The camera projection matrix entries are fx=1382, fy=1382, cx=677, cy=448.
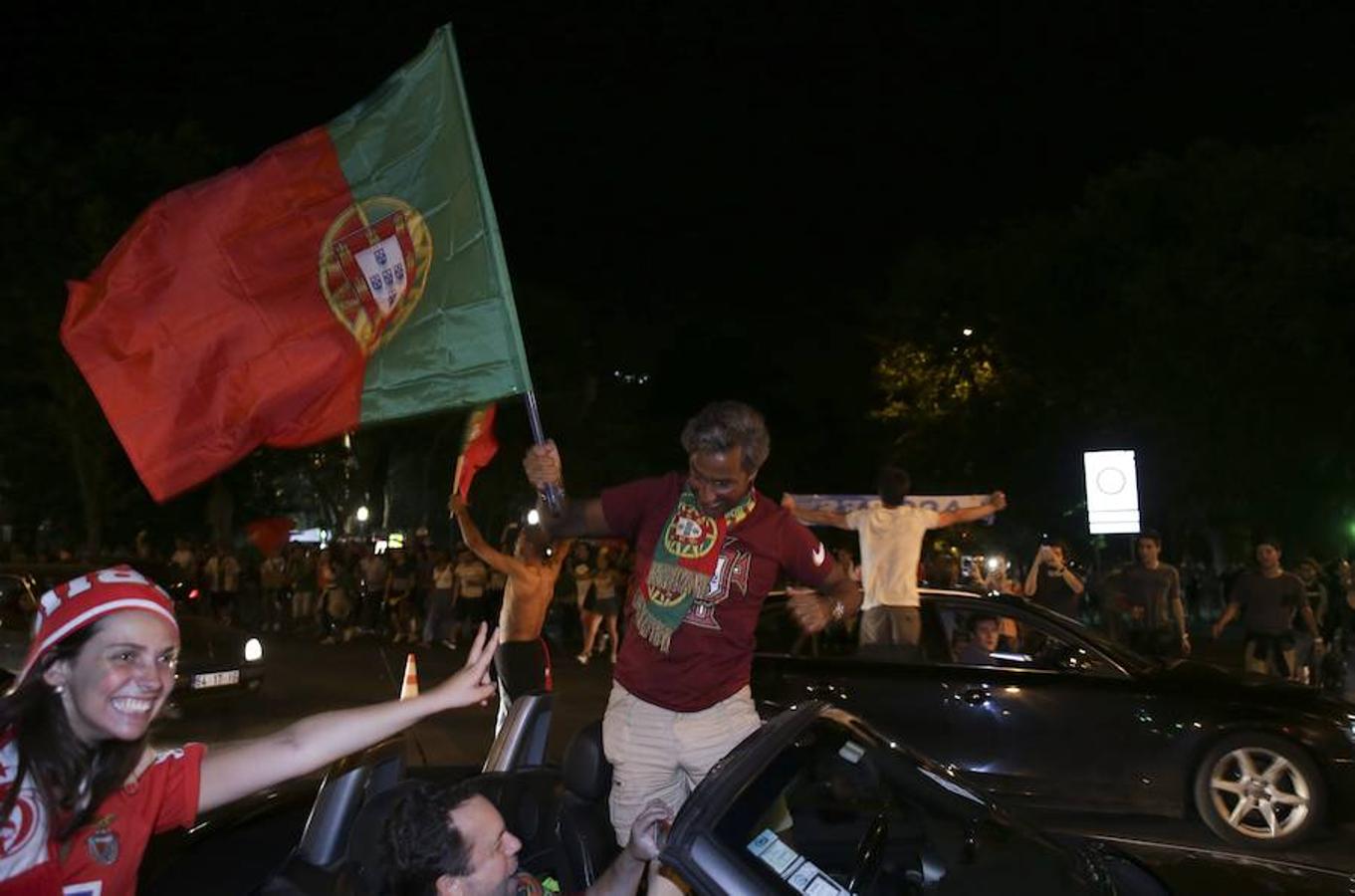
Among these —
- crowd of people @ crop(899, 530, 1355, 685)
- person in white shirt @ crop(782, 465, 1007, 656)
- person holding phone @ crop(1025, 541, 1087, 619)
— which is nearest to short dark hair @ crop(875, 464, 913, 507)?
person in white shirt @ crop(782, 465, 1007, 656)

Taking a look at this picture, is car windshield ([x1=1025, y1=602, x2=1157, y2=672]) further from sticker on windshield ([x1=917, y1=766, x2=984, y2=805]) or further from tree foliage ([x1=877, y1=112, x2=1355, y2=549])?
tree foliage ([x1=877, y1=112, x2=1355, y2=549])

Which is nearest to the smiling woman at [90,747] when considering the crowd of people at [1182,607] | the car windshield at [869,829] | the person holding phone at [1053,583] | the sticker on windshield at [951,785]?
the car windshield at [869,829]

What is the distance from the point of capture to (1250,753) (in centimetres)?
804

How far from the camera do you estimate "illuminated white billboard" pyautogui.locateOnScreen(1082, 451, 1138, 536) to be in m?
15.6

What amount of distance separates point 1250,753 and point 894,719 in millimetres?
2053

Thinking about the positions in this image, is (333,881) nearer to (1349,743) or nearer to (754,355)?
(1349,743)

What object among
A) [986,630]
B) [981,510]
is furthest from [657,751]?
[986,630]

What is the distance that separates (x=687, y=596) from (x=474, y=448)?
220cm

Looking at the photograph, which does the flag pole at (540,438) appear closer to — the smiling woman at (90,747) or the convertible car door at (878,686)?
the smiling woman at (90,747)

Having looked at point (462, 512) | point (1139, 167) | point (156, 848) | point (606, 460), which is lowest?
point (606, 460)

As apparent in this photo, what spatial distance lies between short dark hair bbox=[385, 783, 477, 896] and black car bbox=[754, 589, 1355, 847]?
18.6 feet

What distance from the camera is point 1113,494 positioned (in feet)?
51.6

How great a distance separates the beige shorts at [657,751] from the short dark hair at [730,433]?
754 millimetres

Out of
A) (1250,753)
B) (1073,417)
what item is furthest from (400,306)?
(1073,417)
